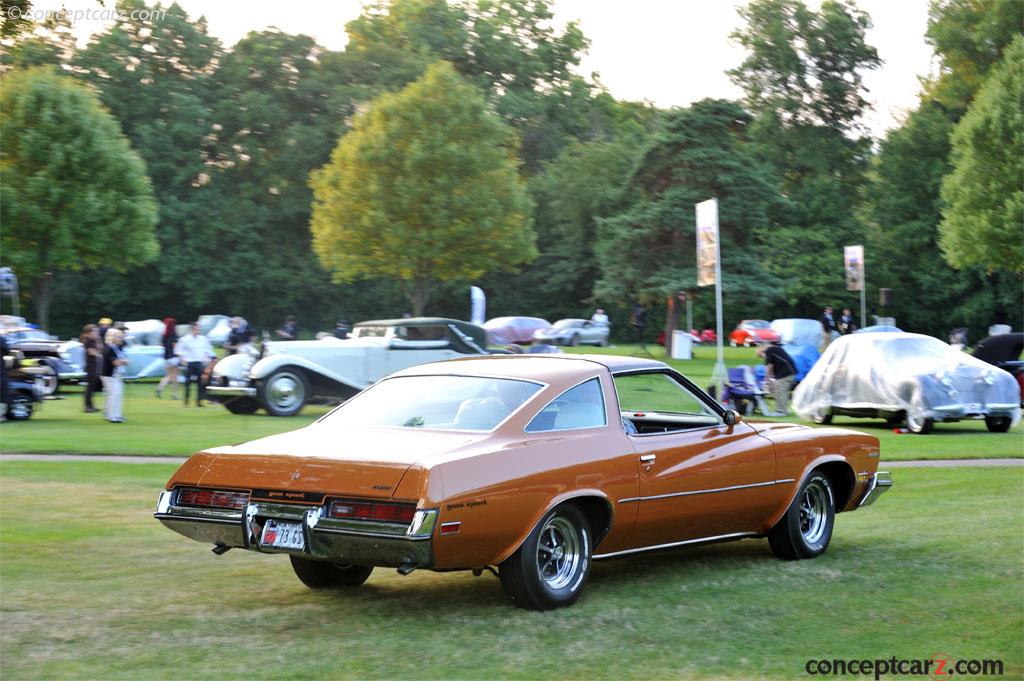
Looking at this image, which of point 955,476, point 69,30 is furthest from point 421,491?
point 69,30

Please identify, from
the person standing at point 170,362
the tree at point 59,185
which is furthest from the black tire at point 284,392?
the tree at point 59,185

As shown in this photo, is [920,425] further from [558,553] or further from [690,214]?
[690,214]

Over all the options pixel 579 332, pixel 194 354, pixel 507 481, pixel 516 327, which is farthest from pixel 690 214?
pixel 507 481

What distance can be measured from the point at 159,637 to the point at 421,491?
1.49m

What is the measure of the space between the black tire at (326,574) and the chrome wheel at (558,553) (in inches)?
46.4

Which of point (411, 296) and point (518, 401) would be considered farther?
point (411, 296)

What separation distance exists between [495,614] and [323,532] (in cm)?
111

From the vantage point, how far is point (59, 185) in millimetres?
47344

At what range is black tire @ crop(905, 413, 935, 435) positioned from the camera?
20.2 metres

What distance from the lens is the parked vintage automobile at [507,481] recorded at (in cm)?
657

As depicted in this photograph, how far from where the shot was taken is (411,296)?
5719 centimetres

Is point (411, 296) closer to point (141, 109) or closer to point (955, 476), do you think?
point (141, 109)

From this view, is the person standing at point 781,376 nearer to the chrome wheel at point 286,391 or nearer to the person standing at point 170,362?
the chrome wheel at point 286,391

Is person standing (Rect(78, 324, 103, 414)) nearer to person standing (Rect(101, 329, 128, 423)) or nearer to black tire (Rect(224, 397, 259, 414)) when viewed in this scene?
person standing (Rect(101, 329, 128, 423))
